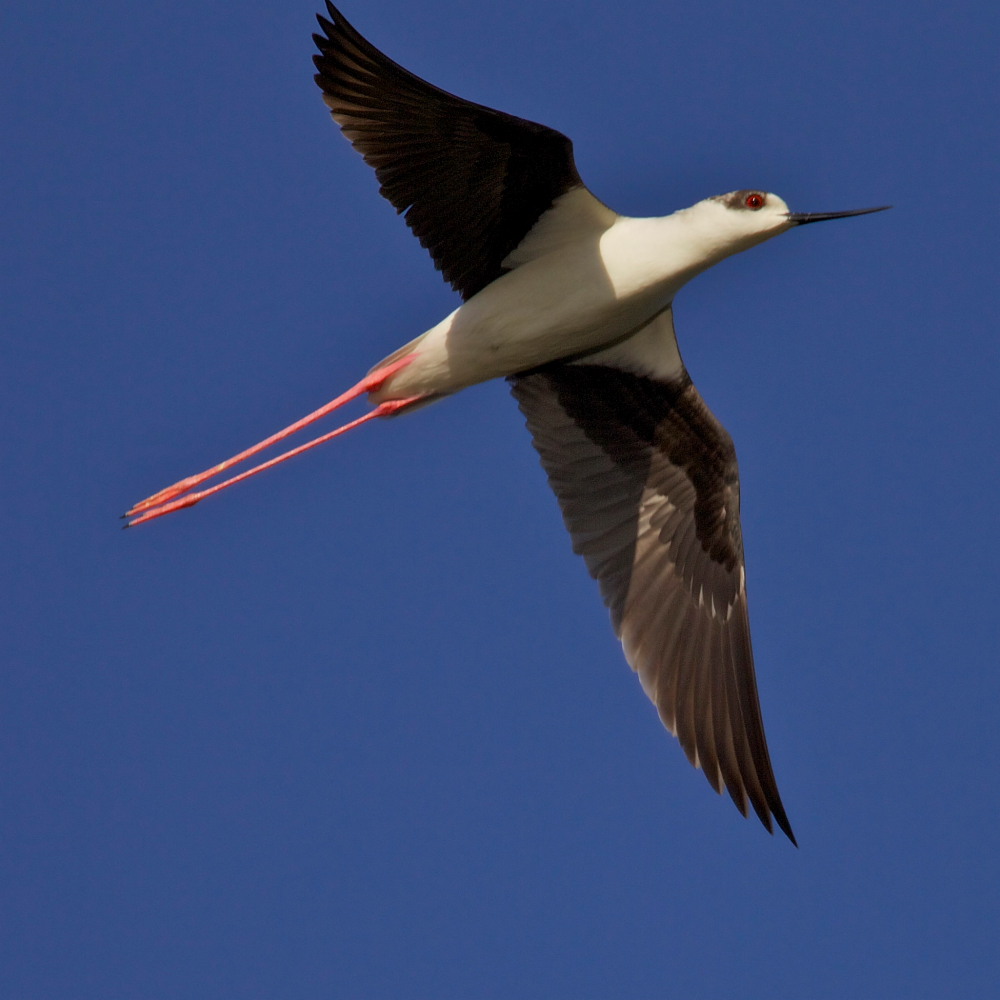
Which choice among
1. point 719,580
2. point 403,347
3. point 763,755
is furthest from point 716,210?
point 763,755

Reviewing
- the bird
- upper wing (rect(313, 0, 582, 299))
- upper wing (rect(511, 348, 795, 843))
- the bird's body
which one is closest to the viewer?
upper wing (rect(313, 0, 582, 299))

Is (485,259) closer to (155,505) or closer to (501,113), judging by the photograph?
(501,113)

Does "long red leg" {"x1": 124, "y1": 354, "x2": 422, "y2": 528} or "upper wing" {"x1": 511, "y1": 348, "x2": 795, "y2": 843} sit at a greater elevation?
"long red leg" {"x1": 124, "y1": 354, "x2": 422, "y2": 528}

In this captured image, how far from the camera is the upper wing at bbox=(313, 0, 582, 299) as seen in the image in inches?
313

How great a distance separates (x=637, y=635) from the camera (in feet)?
31.4

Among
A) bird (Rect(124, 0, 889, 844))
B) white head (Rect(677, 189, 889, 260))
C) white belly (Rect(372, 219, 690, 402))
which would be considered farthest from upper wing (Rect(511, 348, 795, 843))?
white head (Rect(677, 189, 889, 260))

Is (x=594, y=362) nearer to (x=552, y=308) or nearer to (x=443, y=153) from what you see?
(x=552, y=308)

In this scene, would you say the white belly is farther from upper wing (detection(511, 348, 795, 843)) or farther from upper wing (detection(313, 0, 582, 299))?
upper wing (detection(511, 348, 795, 843))

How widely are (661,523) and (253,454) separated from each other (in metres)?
2.80

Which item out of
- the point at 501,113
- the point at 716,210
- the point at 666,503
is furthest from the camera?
the point at 666,503

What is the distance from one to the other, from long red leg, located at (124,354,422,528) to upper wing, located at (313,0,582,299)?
0.90 m

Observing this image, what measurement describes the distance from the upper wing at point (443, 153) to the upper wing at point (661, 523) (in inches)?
50.0

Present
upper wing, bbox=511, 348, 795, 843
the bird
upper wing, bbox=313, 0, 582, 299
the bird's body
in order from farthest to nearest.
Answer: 1. upper wing, bbox=511, 348, 795, 843
2. the bird's body
3. the bird
4. upper wing, bbox=313, 0, 582, 299

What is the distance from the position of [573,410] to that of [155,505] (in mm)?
2808
